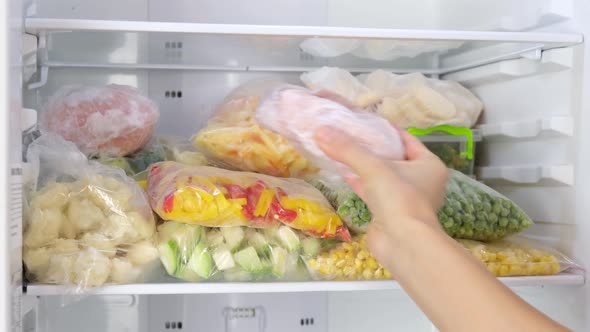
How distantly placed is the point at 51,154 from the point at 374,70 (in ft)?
2.53

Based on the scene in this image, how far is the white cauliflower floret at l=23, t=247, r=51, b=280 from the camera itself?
1.13 meters

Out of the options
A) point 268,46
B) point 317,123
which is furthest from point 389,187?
point 268,46

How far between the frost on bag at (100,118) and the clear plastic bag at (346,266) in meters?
0.44

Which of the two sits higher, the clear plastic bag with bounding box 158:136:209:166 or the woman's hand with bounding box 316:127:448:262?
the woman's hand with bounding box 316:127:448:262

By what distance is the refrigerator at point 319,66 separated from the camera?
124 cm

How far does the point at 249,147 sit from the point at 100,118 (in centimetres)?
29

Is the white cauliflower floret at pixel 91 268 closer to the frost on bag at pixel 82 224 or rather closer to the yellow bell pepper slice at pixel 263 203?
the frost on bag at pixel 82 224

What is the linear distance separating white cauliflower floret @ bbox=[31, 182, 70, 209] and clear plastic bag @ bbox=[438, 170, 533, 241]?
2.11 feet

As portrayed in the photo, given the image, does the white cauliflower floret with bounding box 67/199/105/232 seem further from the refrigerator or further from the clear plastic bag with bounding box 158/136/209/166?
the clear plastic bag with bounding box 158/136/209/166

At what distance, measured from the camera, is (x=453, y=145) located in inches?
63.8

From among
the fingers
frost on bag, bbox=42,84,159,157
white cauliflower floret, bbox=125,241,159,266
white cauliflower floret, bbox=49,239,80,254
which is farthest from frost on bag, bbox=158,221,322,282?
the fingers

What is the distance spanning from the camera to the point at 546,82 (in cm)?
147

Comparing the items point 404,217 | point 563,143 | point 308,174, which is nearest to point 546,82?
point 563,143

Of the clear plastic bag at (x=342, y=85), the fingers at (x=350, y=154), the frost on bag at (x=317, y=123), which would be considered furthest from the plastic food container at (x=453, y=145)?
the fingers at (x=350, y=154)
